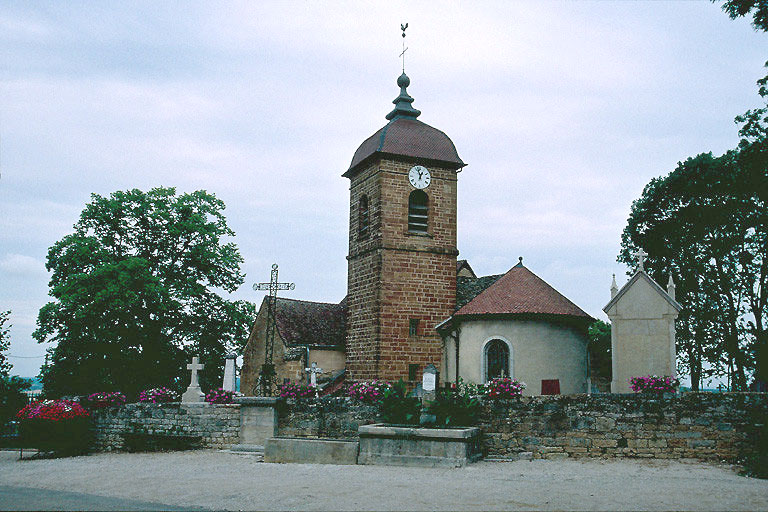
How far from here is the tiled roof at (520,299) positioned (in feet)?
71.5

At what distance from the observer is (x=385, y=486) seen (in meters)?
11.0

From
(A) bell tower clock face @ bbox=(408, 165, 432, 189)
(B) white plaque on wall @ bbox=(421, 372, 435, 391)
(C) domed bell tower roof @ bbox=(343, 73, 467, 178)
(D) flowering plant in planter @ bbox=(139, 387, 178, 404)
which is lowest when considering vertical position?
(D) flowering plant in planter @ bbox=(139, 387, 178, 404)

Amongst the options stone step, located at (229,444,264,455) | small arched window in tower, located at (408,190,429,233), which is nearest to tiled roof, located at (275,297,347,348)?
small arched window in tower, located at (408,190,429,233)

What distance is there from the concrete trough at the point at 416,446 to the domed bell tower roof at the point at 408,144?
40.5ft

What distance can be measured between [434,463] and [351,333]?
11.8 metres

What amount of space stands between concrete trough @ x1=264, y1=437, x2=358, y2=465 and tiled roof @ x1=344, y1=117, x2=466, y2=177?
1211 centimetres

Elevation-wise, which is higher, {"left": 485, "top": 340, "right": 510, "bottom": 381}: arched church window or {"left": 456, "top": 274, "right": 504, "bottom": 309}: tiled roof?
{"left": 456, "top": 274, "right": 504, "bottom": 309}: tiled roof

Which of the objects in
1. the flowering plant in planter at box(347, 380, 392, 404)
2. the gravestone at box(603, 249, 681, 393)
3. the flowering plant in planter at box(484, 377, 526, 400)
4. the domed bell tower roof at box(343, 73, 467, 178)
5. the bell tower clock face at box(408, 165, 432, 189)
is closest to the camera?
the flowering plant in planter at box(484, 377, 526, 400)

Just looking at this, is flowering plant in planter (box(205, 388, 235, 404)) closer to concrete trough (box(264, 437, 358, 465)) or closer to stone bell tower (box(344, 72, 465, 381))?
concrete trough (box(264, 437, 358, 465))

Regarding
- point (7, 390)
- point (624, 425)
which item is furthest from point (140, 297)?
point (624, 425)

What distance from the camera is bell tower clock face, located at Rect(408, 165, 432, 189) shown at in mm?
24453

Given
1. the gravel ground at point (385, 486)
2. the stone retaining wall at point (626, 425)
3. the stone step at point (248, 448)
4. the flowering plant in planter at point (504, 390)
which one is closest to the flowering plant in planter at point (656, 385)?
the stone retaining wall at point (626, 425)

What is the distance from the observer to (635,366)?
18594 mm

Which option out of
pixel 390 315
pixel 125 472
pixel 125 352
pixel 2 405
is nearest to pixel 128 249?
pixel 125 352
